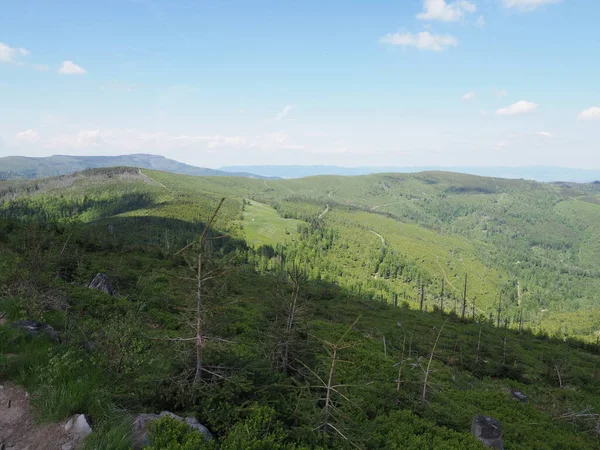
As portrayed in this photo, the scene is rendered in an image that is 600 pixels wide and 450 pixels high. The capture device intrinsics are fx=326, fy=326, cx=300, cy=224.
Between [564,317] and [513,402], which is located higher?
[513,402]

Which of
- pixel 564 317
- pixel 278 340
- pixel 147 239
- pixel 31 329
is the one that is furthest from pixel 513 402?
pixel 564 317

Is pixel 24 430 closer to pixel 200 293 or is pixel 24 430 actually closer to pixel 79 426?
pixel 79 426

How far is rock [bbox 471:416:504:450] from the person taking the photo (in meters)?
14.5

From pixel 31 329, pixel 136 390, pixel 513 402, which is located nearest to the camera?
pixel 136 390

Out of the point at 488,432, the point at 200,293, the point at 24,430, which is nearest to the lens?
the point at 24,430

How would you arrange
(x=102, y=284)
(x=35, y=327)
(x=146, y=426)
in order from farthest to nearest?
1. (x=102, y=284)
2. (x=35, y=327)
3. (x=146, y=426)

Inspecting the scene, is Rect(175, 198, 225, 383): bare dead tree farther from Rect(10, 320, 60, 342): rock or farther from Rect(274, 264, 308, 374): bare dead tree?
Rect(10, 320, 60, 342): rock

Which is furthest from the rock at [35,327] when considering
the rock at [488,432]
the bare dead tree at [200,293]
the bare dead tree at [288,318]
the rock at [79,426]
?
the rock at [488,432]

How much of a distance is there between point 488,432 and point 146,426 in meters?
14.9

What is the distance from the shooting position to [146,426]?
22.3 feet

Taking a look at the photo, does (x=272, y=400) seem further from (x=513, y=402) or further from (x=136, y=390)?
(x=513, y=402)

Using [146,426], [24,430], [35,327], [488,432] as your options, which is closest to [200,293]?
[146,426]

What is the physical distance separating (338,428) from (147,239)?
150224mm

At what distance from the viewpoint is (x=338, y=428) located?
8.05 meters
